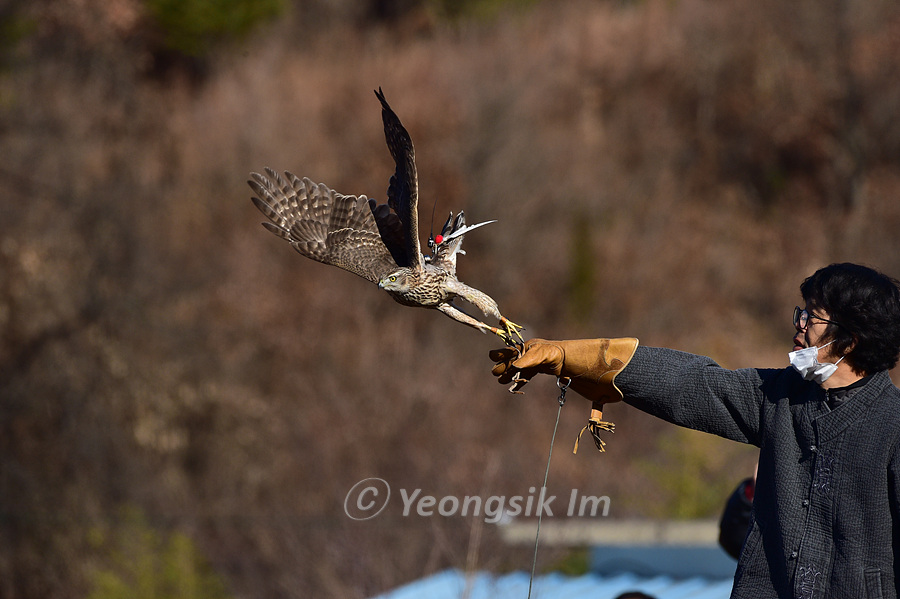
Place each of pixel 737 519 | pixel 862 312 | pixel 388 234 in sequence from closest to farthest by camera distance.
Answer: pixel 862 312
pixel 388 234
pixel 737 519

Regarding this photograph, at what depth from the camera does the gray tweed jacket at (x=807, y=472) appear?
2.14 meters

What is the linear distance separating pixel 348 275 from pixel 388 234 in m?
15.0

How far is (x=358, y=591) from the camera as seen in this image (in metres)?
9.90

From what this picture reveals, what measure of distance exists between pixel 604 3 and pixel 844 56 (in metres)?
5.92

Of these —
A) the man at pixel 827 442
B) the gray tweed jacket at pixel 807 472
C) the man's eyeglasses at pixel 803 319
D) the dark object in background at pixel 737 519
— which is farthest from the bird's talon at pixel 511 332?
the dark object in background at pixel 737 519

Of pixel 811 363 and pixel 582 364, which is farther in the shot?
pixel 582 364

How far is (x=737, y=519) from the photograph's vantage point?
139 inches

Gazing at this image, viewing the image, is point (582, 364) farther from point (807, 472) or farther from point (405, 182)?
point (405, 182)

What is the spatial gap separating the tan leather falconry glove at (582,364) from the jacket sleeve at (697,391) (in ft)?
0.10

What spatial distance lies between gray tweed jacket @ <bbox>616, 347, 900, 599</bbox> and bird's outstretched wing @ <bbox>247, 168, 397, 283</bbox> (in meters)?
1.24

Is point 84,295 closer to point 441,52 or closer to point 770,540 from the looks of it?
point 441,52

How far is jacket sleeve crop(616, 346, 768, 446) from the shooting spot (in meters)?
2.41

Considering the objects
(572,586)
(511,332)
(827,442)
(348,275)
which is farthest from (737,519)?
(348,275)

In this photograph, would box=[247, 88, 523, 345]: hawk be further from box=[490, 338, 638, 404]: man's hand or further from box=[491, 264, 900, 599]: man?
box=[491, 264, 900, 599]: man
